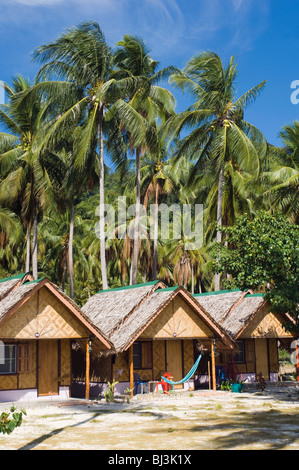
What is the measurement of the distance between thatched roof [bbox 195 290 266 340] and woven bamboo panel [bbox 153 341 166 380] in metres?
3.05

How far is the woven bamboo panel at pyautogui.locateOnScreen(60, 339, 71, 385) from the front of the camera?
20417 mm

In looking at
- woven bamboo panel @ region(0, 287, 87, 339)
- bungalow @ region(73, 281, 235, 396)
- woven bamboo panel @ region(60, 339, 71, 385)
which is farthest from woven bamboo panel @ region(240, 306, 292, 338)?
woven bamboo panel @ region(0, 287, 87, 339)

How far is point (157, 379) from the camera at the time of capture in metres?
23.3

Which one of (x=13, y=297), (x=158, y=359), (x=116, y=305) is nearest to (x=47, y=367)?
(x=13, y=297)

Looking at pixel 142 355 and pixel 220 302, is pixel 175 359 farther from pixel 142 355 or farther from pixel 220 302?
pixel 220 302

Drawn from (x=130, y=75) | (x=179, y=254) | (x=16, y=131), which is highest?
(x=130, y=75)

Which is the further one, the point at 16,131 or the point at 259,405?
the point at 16,131

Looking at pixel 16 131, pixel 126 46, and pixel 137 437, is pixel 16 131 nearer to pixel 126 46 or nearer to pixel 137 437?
pixel 126 46

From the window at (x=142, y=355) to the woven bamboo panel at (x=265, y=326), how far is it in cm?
446

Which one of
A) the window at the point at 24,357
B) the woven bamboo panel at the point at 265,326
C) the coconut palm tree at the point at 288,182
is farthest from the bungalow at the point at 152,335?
the coconut palm tree at the point at 288,182

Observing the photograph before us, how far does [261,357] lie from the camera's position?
27.3 m

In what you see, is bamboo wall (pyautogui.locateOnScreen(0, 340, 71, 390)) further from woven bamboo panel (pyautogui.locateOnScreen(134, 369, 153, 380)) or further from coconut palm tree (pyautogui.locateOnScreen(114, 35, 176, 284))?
coconut palm tree (pyautogui.locateOnScreen(114, 35, 176, 284))
